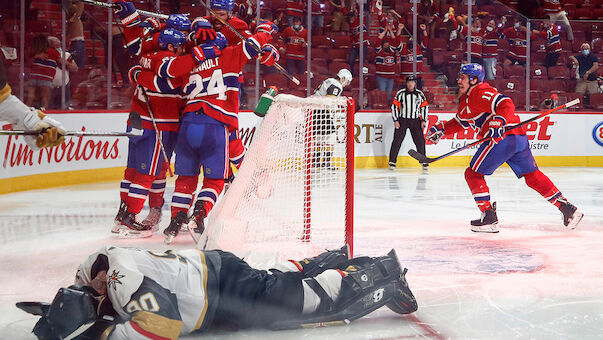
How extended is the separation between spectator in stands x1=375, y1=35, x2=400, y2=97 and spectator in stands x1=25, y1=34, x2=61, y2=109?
452cm

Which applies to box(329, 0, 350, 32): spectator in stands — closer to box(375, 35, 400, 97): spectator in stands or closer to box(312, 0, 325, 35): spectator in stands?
box(312, 0, 325, 35): spectator in stands

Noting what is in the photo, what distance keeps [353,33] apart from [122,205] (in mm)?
5976

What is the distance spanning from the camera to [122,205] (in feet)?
15.4

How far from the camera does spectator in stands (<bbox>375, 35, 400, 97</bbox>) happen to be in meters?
10.2

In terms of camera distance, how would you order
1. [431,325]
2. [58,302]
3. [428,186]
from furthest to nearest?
[428,186] < [431,325] < [58,302]

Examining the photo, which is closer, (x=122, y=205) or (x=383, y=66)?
(x=122, y=205)

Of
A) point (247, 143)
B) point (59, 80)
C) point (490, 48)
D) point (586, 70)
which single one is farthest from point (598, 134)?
point (59, 80)

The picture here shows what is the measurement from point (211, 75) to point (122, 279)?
7.73 feet

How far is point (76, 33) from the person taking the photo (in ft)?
24.4

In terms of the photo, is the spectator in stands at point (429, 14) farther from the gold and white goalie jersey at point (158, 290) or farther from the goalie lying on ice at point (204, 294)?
the gold and white goalie jersey at point (158, 290)

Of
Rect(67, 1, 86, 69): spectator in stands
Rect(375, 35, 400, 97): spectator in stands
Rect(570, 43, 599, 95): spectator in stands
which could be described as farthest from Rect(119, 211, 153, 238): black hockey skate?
Rect(570, 43, 599, 95): spectator in stands

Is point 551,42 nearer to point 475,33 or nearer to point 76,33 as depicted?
point 475,33

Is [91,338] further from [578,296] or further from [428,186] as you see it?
[428,186]

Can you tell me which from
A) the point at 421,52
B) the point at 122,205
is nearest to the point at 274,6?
the point at 421,52
